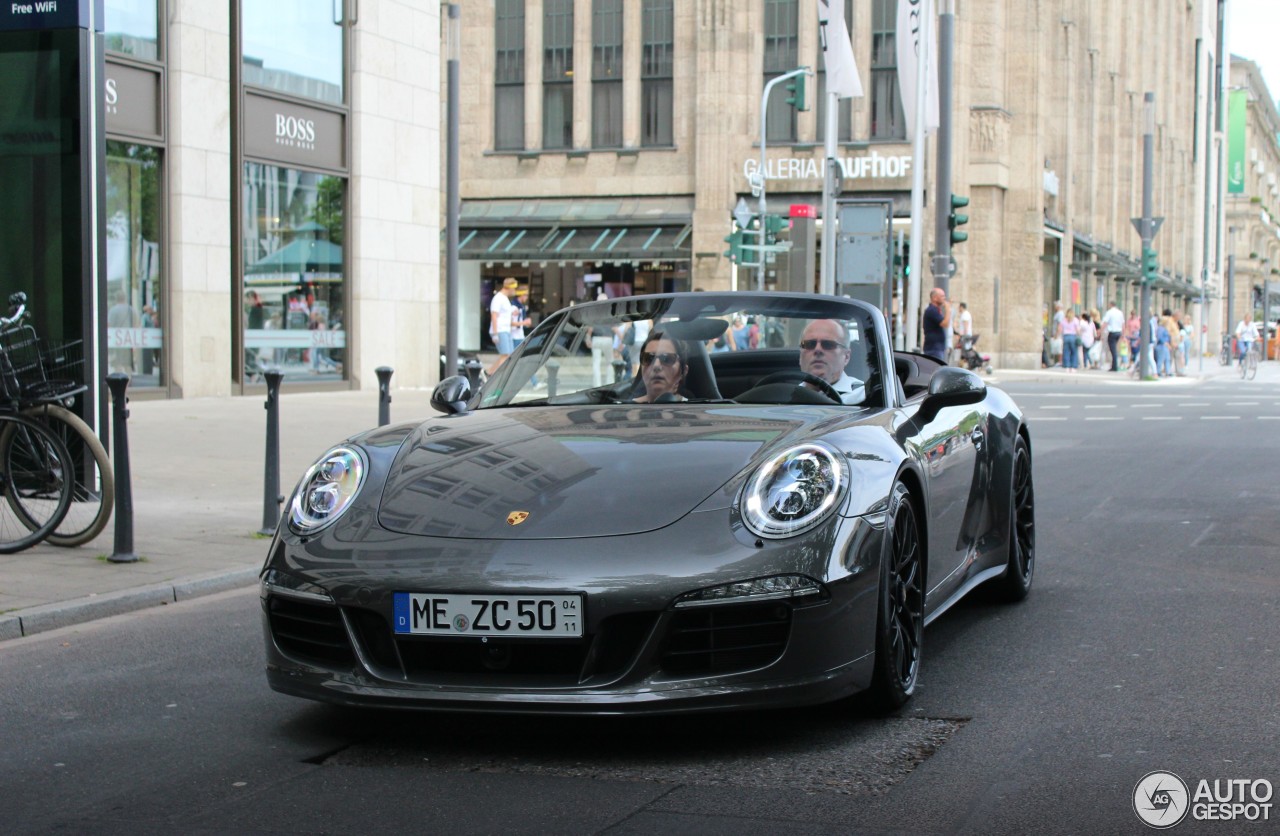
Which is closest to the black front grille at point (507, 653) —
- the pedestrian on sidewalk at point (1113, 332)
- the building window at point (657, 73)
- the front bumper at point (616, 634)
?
the front bumper at point (616, 634)

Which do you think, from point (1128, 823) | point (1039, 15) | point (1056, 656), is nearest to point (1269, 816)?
point (1128, 823)

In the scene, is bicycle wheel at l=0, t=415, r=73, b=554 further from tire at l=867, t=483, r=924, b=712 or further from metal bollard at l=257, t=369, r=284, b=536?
tire at l=867, t=483, r=924, b=712

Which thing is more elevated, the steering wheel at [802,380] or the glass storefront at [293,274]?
Answer: the glass storefront at [293,274]

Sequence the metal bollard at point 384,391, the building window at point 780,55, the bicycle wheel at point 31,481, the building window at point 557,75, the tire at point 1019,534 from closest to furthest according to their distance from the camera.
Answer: the tire at point 1019,534, the bicycle wheel at point 31,481, the metal bollard at point 384,391, the building window at point 780,55, the building window at point 557,75

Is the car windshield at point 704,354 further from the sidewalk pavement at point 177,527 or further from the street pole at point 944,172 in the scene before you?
the street pole at point 944,172

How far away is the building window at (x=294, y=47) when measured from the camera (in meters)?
20.0

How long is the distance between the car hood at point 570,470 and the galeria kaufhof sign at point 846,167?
38535 mm

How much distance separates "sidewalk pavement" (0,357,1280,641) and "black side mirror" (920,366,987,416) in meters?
3.54

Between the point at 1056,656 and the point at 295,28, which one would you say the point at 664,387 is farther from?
the point at 295,28

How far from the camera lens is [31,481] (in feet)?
25.7

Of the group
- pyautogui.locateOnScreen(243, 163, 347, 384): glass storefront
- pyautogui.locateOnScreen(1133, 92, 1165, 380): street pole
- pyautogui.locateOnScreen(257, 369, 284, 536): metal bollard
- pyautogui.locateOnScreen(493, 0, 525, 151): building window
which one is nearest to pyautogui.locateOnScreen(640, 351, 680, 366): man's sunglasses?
pyautogui.locateOnScreen(257, 369, 284, 536): metal bollard

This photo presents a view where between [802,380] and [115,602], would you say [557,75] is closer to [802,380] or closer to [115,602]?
[115,602]

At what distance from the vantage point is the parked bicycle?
308 inches

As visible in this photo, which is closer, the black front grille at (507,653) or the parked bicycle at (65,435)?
the black front grille at (507,653)
